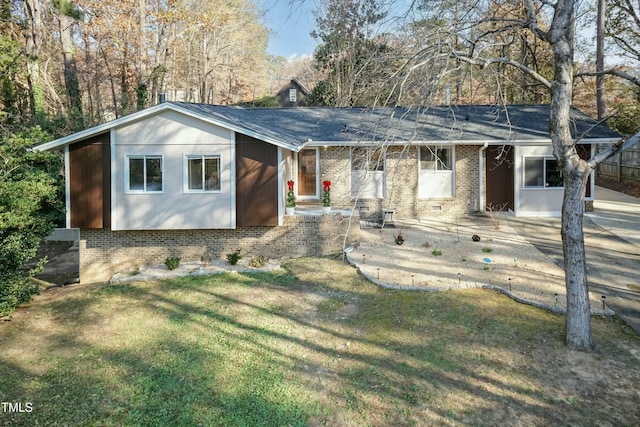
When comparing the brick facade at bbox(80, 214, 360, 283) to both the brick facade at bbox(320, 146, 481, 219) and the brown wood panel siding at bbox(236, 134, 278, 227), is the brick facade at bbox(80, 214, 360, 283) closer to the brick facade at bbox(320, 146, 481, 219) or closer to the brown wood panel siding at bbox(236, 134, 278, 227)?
the brown wood panel siding at bbox(236, 134, 278, 227)

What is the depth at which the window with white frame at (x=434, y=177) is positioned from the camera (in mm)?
15516

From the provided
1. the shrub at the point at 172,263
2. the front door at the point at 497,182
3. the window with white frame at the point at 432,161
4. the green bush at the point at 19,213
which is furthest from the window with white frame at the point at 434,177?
the green bush at the point at 19,213

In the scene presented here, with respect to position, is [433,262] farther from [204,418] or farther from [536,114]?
[536,114]

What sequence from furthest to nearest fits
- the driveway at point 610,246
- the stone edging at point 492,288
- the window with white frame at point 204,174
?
the window with white frame at point 204,174 → the driveway at point 610,246 → the stone edging at point 492,288

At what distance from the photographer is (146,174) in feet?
37.7

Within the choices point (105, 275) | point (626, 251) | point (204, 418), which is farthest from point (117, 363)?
point (626, 251)

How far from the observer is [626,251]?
1060cm

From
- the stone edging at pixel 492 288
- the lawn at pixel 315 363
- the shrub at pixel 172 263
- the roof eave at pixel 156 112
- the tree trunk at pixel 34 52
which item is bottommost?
the lawn at pixel 315 363

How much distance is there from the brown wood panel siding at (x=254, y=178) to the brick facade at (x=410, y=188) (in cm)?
425

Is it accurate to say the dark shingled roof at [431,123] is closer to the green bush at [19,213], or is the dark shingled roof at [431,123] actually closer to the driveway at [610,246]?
the driveway at [610,246]

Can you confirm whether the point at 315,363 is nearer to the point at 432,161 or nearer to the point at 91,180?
the point at 91,180

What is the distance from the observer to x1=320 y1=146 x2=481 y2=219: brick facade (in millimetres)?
15375

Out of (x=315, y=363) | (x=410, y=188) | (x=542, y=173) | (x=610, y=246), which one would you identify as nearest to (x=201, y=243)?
(x=315, y=363)

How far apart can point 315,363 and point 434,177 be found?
11011mm
